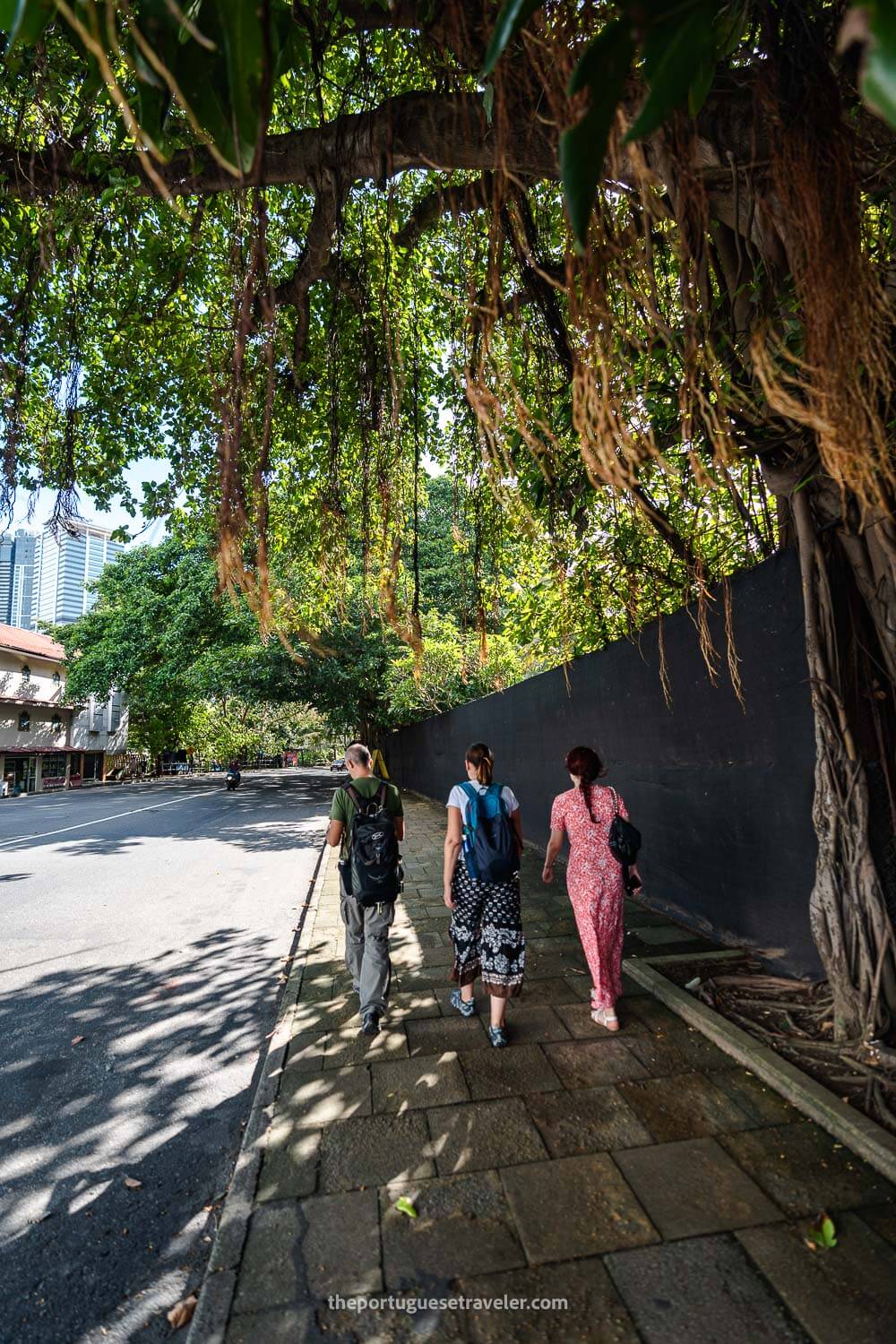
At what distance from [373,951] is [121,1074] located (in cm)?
141

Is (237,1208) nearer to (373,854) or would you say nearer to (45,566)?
(373,854)

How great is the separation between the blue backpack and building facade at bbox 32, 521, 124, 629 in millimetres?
2369

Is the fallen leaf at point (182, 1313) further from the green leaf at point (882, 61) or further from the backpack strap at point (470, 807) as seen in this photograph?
the green leaf at point (882, 61)

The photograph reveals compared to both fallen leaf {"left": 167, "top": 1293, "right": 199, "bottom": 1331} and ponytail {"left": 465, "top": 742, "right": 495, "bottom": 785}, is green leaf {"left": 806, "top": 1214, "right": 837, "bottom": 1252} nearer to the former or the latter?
fallen leaf {"left": 167, "top": 1293, "right": 199, "bottom": 1331}

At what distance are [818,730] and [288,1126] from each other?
3.06m

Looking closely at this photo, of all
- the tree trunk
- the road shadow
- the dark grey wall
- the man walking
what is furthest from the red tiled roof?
the tree trunk

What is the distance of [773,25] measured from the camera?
186 centimetres

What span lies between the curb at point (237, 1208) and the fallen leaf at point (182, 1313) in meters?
0.04

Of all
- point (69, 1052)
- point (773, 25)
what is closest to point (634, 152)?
point (773, 25)

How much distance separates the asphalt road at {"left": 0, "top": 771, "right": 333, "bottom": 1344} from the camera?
2160 mm

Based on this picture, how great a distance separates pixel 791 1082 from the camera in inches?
112

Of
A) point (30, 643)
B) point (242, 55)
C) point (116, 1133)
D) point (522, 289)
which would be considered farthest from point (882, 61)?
point (30, 643)

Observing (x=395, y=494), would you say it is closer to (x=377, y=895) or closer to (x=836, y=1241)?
(x=377, y=895)

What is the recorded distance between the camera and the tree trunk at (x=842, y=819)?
10.4 ft
